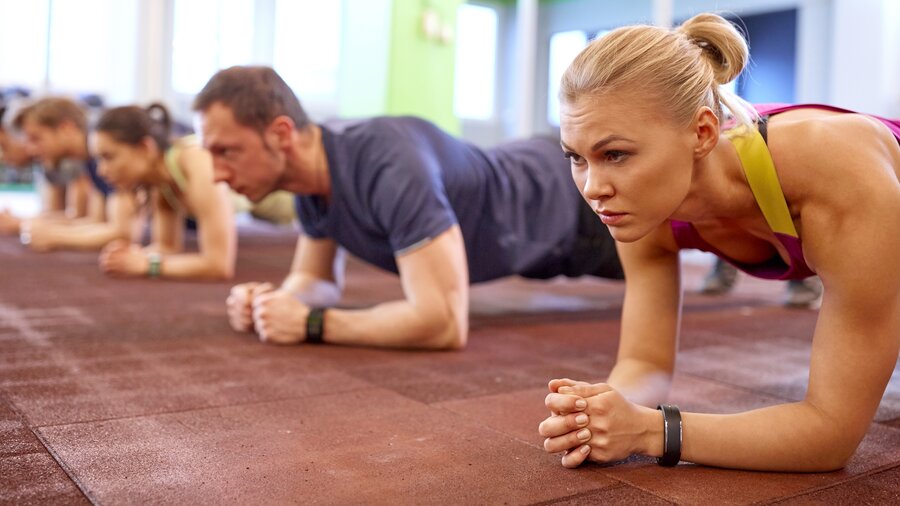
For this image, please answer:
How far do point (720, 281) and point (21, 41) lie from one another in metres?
6.50

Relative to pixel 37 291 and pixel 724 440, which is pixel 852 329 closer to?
pixel 724 440

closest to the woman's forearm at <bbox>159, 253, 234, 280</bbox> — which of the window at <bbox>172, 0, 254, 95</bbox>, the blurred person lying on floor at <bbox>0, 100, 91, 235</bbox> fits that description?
the blurred person lying on floor at <bbox>0, 100, 91, 235</bbox>

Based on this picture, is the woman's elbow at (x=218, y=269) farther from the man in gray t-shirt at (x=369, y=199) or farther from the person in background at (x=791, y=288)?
the person in background at (x=791, y=288)

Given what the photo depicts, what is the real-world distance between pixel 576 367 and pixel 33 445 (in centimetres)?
127

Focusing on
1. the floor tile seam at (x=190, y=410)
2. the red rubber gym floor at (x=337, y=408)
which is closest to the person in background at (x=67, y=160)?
the red rubber gym floor at (x=337, y=408)

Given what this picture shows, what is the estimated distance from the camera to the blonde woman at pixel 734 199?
1157mm

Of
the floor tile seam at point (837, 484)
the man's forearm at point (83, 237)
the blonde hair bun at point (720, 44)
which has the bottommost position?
the man's forearm at point (83, 237)

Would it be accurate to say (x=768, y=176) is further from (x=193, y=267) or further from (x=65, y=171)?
(x=65, y=171)

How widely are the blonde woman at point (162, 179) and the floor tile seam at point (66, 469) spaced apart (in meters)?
1.93

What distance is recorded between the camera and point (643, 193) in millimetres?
1183

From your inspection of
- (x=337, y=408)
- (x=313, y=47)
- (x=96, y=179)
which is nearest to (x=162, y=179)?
(x=96, y=179)

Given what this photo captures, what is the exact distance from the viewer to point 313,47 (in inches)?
326

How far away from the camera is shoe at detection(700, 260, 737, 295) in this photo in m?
3.69

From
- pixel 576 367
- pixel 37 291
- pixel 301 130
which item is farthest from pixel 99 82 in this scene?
pixel 576 367
